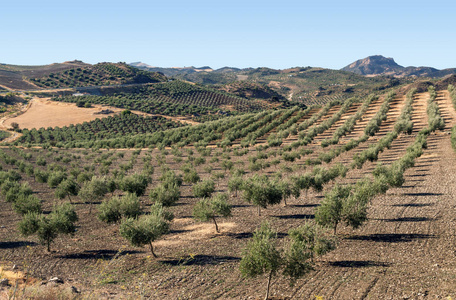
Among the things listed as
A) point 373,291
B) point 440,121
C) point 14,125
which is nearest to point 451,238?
point 373,291

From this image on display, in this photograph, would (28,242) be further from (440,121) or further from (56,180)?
(440,121)

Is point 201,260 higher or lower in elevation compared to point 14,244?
higher

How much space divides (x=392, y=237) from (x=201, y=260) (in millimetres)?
16512

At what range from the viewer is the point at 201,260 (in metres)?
26.4

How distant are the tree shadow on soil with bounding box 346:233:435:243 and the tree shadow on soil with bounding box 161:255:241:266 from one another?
1109cm

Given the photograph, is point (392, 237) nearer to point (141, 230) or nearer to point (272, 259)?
point (272, 259)

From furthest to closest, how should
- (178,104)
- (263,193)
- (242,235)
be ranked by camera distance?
(178,104) → (263,193) → (242,235)

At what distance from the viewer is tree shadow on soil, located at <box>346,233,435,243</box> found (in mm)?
27141

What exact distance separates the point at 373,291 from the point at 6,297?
21.0 m

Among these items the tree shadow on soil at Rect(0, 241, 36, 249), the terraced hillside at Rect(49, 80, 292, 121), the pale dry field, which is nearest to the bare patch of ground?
the pale dry field

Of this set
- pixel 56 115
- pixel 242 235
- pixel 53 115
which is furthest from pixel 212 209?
pixel 53 115

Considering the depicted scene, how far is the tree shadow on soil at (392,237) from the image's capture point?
89.0 ft

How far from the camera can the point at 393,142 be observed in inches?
3036

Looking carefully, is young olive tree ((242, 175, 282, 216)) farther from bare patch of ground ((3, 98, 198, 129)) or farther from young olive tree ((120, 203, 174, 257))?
bare patch of ground ((3, 98, 198, 129))
